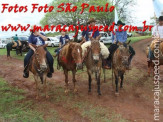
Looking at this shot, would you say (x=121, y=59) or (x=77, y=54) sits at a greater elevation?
(x=77, y=54)

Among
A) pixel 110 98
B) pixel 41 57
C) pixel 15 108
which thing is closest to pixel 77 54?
pixel 41 57

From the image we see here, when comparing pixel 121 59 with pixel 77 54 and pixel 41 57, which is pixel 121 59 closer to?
pixel 77 54

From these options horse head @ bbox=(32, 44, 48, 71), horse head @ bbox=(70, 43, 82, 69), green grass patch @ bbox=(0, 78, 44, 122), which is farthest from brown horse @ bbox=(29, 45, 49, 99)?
horse head @ bbox=(70, 43, 82, 69)

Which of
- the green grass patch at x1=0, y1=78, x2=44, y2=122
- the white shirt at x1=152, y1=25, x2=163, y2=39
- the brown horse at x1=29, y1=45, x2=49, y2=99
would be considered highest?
the white shirt at x1=152, y1=25, x2=163, y2=39

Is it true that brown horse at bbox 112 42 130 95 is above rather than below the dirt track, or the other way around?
above

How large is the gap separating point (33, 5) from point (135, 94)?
34.7 ft

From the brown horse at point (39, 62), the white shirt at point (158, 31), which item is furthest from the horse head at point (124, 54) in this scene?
the brown horse at point (39, 62)

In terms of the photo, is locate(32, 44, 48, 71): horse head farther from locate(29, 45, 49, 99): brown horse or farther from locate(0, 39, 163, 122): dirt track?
locate(0, 39, 163, 122): dirt track

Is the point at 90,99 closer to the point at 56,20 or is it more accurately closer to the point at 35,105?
the point at 35,105

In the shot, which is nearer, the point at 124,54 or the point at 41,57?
the point at 41,57

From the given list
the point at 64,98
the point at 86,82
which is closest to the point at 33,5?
the point at 86,82

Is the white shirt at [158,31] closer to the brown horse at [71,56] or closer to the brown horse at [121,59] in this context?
the brown horse at [121,59]

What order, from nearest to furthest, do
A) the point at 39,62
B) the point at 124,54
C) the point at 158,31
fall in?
the point at 39,62, the point at 124,54, the point at 158,31

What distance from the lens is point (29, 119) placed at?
5.32 meters
